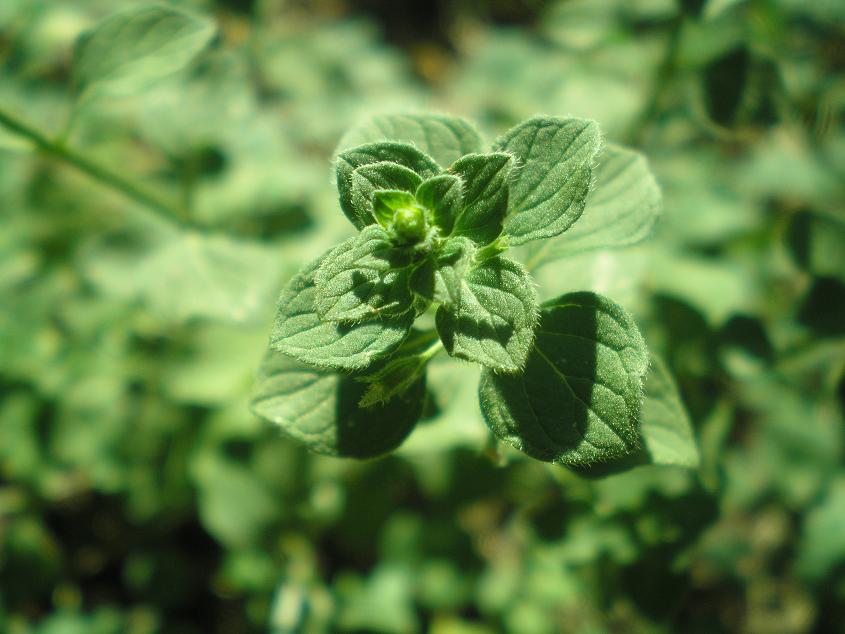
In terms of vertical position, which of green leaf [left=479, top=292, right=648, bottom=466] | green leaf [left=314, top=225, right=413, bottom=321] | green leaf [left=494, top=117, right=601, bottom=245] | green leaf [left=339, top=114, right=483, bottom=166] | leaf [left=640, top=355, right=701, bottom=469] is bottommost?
leaf [left=640, top=355, right=701, bottom=469]

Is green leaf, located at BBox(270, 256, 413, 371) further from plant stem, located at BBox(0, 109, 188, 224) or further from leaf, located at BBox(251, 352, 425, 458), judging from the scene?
plant stem, located at BBox(0, 109, 188, 224)

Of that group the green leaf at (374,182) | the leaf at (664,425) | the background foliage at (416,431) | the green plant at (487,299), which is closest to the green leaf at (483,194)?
the green plant at (487,299)

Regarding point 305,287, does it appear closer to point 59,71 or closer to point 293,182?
point 293,182

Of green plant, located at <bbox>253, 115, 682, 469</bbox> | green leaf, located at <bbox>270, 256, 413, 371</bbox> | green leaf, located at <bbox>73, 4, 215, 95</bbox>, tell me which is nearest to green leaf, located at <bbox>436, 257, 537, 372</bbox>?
green plant, located at <bbox>253, 115, 682, 469</bbox>

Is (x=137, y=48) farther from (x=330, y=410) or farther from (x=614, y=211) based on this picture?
(x=614, y=211)

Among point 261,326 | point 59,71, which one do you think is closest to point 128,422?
point 261,326

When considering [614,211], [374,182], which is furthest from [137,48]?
[614,211]

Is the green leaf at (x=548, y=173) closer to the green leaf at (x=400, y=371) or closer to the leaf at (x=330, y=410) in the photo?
the green leaf at (x=400, y=371)
